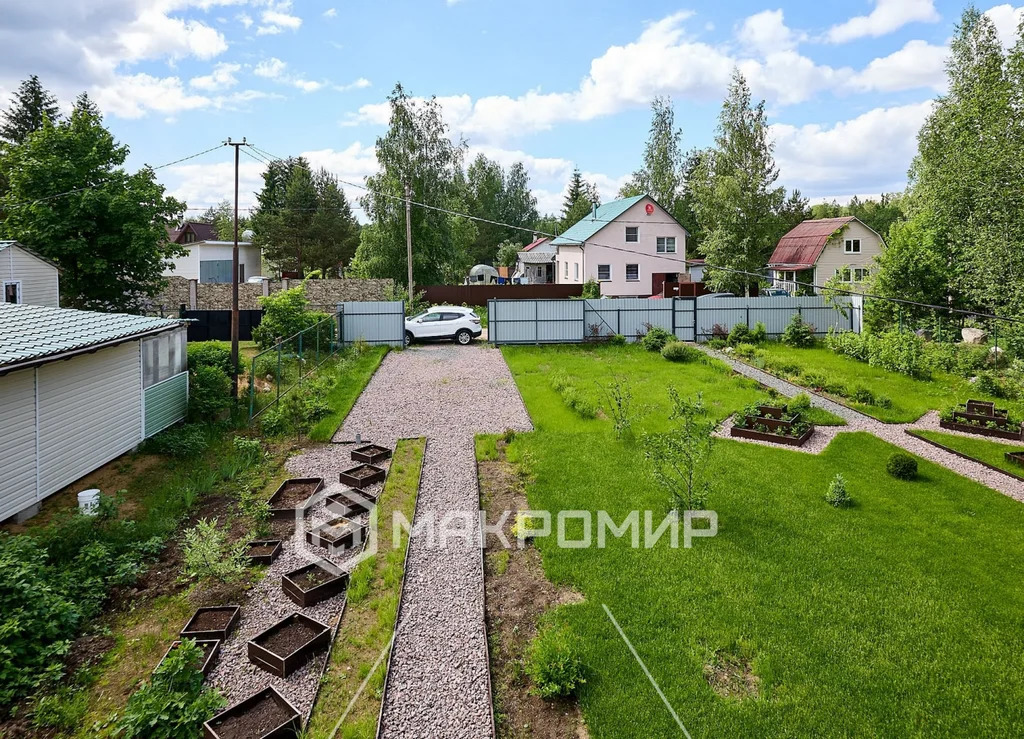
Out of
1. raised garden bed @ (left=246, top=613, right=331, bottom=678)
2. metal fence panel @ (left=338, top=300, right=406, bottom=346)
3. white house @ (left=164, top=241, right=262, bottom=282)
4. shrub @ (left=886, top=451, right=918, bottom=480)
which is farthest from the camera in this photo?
white house @ (left=164, top=241, right=262, bottom=282)

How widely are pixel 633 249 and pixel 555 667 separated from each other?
3638cm

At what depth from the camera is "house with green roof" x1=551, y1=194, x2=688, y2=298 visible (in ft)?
128

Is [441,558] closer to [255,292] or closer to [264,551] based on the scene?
[264,551]

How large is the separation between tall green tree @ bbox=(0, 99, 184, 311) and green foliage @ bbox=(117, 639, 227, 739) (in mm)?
17212

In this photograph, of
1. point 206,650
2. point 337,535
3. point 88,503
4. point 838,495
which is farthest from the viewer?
point 838,495

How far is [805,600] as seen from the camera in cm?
711

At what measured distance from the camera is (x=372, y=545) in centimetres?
857

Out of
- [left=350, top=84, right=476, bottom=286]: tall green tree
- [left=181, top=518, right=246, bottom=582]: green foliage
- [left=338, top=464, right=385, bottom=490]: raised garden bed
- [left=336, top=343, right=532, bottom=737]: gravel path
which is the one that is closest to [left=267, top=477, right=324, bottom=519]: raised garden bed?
[left=338, top=464, right=385, bottom=490]: raised garden bed

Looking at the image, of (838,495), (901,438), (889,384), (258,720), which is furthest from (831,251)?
(258,720)

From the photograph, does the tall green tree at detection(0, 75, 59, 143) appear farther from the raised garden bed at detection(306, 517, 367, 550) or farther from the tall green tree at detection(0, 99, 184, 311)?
the raised garden bed at detection(306, 517, 367, 550)

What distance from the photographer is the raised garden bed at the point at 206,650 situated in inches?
237

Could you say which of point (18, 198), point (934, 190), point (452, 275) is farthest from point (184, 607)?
point (452, 275)

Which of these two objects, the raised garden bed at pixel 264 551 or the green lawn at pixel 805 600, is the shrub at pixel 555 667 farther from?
the raised garden bed at pixel 264 551

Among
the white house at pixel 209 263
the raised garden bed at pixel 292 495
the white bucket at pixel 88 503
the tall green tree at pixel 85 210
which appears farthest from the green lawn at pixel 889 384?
the white house at pixel 209 263
